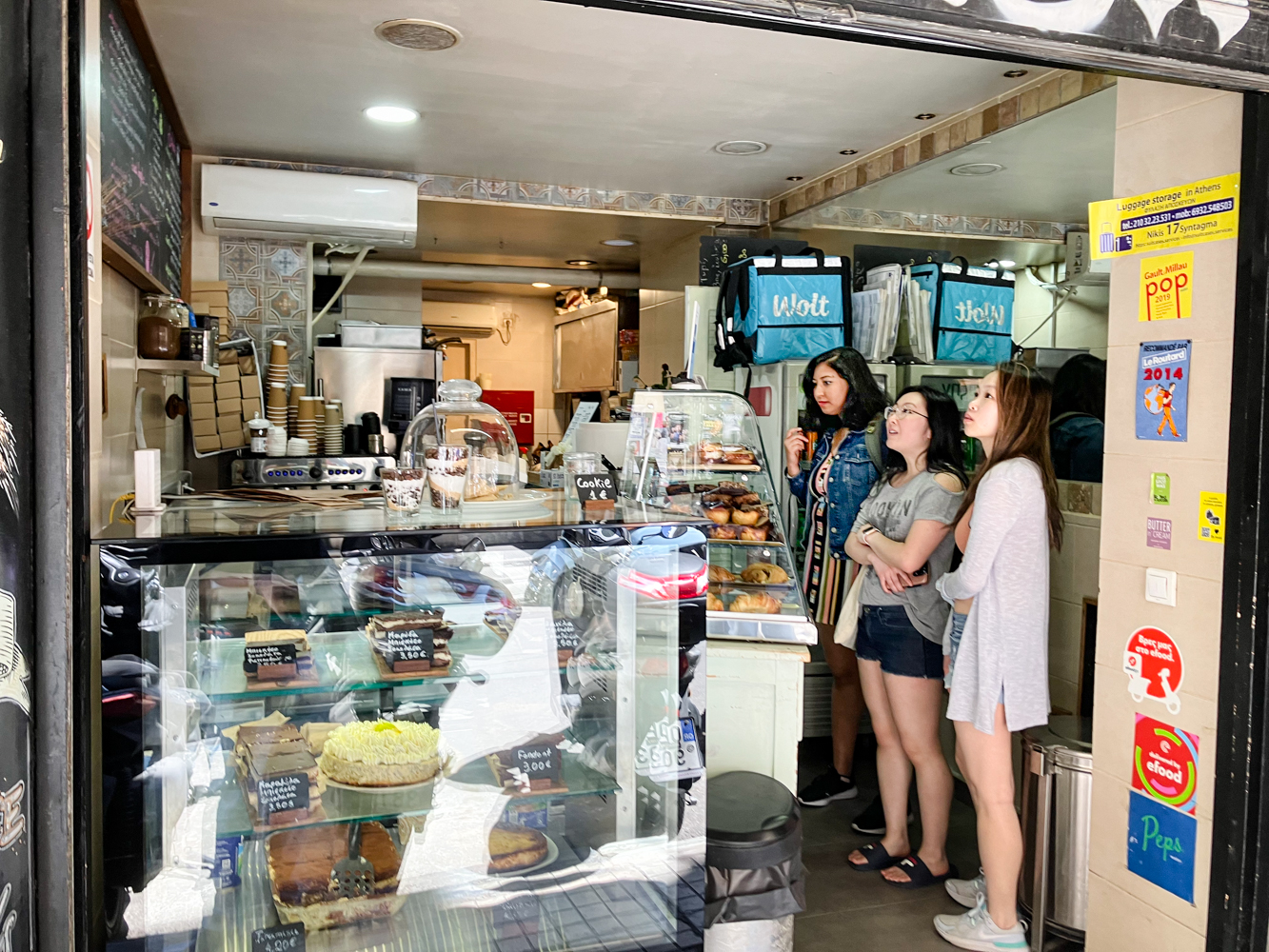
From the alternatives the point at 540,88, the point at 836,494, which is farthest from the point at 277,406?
the point at 836,494

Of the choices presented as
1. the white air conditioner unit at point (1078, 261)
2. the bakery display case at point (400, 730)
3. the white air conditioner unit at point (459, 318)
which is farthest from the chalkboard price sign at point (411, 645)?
the white air conditioner unit at point (459, 318)

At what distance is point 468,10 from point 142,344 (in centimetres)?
151

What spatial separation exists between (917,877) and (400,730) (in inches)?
81.1

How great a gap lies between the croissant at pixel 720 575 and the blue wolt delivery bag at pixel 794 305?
162cm

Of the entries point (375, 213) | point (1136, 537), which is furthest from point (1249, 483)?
point (375, 213)

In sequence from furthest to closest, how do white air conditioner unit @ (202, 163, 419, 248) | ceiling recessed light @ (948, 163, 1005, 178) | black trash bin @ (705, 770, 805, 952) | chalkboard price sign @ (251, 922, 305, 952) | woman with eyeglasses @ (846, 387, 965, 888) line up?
white air conditioner unit @ (202, 163, 419, 248) → ceiling recessed light @ (948, 163, 1005, 178) → woman with eyeglasses @ (846, 387, 965, 888) → black trash bin @ (705, 770, 805, 952) → chalkboard price sign @ (251, 922, 305, 952)

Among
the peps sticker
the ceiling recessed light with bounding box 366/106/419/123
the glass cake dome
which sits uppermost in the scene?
the ceiling recessed light with bounding box 366/106/419/123

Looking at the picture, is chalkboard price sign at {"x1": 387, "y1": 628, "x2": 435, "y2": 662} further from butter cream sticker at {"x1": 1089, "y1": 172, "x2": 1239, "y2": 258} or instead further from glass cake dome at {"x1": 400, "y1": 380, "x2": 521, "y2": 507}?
butter cream sticker at {"x1": 1089, "y1": 172, "x2": 1239, "y2": 258}

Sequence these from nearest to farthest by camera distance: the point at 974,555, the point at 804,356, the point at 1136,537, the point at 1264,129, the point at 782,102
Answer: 1. the point at 1264,129
2. the point at 1136,537
3. the point at 974,555
4. the point at 782,102
5. the point at 804,356

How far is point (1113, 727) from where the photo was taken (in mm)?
2371

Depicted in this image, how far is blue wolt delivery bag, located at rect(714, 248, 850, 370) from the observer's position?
4262 mm

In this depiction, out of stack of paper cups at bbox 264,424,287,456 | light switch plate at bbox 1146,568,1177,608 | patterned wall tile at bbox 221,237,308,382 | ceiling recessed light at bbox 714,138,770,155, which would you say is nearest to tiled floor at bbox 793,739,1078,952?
light switch plate at bbox 1146,568,1177,608

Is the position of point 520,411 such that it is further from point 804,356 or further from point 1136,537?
point 1136,537

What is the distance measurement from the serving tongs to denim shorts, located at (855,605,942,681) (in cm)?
188
